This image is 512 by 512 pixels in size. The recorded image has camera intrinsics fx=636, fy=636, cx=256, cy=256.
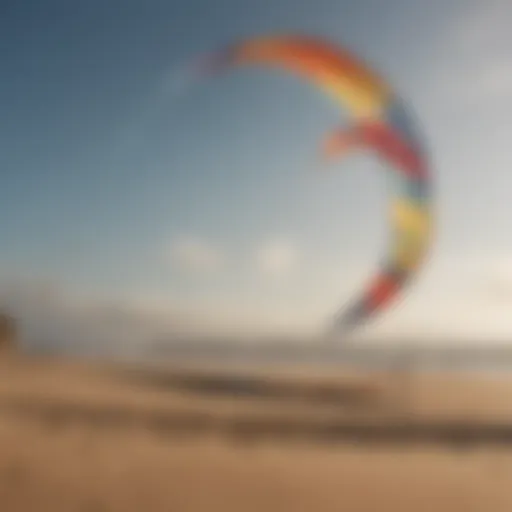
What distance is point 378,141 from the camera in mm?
3131

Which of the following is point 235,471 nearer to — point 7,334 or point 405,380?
point 405,380

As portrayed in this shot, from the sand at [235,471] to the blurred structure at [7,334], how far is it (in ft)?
1.92

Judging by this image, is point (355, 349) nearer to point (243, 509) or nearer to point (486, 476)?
point (486, 476)

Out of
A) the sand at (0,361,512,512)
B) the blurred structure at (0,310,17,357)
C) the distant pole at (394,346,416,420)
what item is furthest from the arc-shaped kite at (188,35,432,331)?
the blurred structure at (0,310,17,357)

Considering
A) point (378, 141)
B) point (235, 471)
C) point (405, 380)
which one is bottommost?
point (235, 471)

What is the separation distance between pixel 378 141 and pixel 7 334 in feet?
7.55

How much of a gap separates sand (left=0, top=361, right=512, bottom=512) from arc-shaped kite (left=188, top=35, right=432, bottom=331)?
60 centimetres

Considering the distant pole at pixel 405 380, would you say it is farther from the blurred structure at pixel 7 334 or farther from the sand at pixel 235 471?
the blurred structure at pixel 7 334

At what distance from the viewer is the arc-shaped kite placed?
3090 millimetres

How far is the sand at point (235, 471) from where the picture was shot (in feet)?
7.98

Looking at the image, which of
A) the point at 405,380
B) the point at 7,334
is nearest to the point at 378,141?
the point at 405,380

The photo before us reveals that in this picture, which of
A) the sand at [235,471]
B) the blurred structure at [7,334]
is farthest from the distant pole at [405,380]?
the blurred structure at [7,334]

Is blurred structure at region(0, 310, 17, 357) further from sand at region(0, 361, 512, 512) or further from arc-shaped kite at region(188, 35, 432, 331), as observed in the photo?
arc-shaped kite at region(188, 35, 432, 331)

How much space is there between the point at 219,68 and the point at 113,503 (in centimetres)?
204
